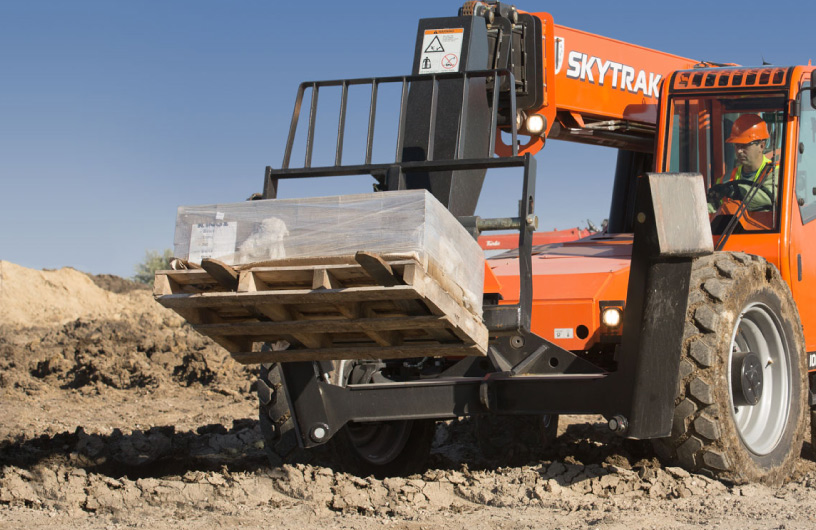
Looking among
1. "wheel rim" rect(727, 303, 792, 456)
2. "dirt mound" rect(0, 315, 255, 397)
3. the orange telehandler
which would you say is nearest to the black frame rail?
the orange telehandler

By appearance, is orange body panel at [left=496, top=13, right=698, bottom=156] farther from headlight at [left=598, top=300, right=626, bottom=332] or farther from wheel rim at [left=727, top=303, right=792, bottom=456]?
wheel rim at [left=727, top=303, right=792, bottom=456]

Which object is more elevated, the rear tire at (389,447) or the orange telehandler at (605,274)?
the orange telehandler at (605,274)

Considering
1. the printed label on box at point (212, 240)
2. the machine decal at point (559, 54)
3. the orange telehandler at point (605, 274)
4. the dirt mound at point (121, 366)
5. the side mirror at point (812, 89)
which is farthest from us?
the dirt mound at point (121, 366)

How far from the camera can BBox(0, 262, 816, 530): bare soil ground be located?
16.0 ft

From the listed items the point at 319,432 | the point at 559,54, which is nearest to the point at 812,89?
the point at 559,54

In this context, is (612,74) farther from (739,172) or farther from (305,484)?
(305,484)

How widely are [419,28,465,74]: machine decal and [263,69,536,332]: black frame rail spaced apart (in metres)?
0.17

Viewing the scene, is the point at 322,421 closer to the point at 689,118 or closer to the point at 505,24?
the point at 505,24

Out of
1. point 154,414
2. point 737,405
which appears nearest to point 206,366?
point 154,414

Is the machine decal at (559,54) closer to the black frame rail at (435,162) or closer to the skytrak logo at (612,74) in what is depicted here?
the skytrak logo at (612,74)

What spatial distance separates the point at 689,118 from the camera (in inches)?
268

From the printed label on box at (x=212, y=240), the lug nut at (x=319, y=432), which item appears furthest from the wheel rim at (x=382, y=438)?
the printed label on box at (x=212, y=240)

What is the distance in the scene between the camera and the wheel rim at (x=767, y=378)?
5.73 metres

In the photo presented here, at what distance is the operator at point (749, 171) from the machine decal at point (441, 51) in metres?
2.00
